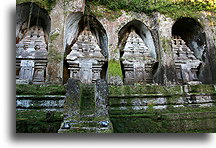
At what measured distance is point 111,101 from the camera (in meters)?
4.72

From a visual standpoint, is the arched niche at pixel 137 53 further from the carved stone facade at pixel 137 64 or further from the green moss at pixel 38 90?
the green moss at pixel 38 90

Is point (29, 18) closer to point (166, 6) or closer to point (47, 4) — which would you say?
point (47, 4)

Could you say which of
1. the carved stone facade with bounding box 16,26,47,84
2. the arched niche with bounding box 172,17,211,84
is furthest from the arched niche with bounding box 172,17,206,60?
the carved stone facade with bounding box 16,26,47,84

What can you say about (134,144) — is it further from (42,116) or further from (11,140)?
(11,140)

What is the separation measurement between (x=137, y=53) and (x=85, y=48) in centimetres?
191

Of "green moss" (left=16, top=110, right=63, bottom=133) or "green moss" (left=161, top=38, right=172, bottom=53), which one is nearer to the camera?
"green moss" (left=16, top=110, right=63, bottom=133)

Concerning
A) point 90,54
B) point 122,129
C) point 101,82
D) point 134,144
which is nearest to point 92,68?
point 90,54

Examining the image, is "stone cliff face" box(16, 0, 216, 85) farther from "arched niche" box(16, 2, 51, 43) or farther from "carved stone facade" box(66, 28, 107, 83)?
"carved stone facade" box(66, 28, 107, 83)

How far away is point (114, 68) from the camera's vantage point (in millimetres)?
6180

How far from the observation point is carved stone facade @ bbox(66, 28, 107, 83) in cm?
649

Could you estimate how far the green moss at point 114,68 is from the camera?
6055 mm

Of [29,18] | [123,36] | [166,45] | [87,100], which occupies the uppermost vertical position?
[29,18]

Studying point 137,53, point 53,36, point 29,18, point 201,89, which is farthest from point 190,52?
point 29,18

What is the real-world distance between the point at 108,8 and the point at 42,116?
466cm
